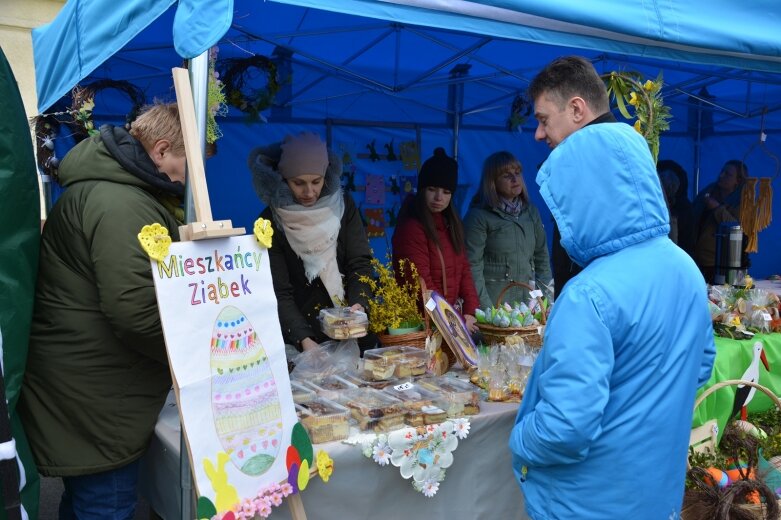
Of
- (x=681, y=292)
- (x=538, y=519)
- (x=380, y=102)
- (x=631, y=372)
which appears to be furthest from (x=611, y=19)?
(x=380, y=102)

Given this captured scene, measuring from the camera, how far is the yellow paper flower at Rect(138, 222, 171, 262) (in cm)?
157

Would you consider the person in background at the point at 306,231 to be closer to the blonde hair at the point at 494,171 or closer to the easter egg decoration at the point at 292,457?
the easter egg decoration at the point at 292,457

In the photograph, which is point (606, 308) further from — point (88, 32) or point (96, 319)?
point (88, 32)

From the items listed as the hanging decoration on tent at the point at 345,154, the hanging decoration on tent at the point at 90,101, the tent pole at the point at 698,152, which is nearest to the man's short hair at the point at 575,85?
the hanging decoration on tent at the point at 90,101

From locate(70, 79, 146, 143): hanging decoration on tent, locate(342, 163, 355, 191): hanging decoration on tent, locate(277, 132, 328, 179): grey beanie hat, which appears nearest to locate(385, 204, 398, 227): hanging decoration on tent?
locate(342, 163, 355, 191): hanging decoration on tent

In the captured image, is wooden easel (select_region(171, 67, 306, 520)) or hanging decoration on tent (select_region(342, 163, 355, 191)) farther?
hanging decoration on tent (select_region(342, 163, 355, 191))

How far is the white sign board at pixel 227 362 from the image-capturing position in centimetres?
162

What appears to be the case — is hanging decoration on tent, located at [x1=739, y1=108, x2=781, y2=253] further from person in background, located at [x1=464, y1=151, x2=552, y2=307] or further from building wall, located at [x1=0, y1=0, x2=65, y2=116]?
building wall, located at [x1=0, y1=0, x2=65, y2=116]

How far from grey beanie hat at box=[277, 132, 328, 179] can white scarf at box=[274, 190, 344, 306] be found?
0.50 feet

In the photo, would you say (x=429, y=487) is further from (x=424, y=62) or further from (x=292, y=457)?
(x=424, y=62)

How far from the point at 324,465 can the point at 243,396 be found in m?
0.38

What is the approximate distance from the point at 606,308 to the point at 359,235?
1.78m

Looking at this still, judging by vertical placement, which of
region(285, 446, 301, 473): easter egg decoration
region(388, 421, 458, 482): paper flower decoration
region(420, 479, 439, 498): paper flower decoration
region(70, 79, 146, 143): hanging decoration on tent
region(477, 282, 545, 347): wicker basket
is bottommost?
region(420, 479, 439, 498): paper flower decoration

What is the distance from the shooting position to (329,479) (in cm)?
203
